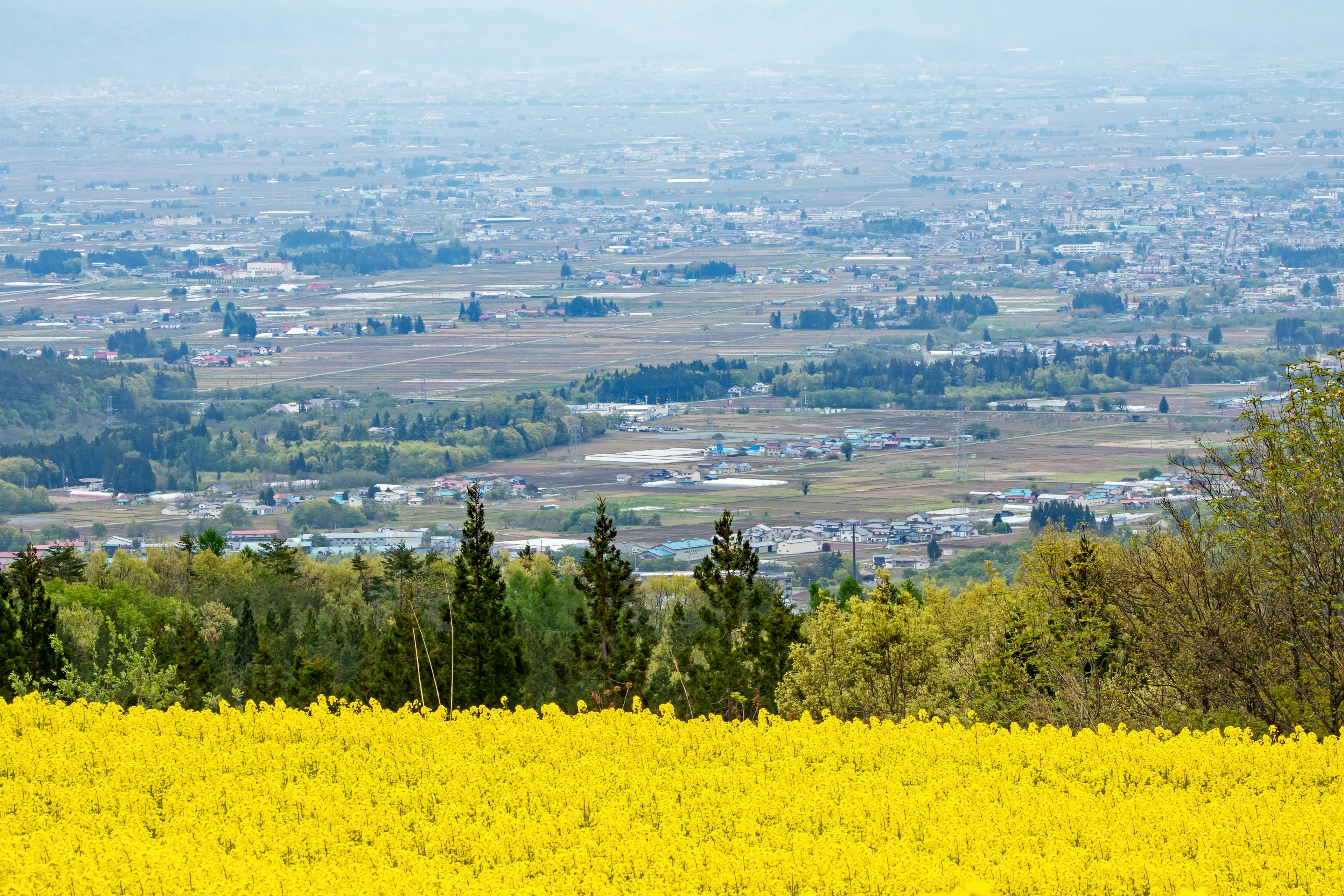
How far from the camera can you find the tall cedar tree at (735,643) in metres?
52.0

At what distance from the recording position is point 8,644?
165 ft

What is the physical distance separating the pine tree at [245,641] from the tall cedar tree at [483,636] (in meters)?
20.3

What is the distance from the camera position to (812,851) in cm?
2103

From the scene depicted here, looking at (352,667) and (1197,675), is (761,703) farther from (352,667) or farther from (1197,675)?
(352,667)

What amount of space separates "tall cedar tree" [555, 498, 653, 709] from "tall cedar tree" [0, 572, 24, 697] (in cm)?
1538

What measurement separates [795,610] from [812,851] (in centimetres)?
9014

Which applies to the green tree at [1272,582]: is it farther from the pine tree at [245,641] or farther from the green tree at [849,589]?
the green tree at [849,589]

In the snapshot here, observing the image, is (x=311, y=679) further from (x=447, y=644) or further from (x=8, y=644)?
(x=8, y=644)

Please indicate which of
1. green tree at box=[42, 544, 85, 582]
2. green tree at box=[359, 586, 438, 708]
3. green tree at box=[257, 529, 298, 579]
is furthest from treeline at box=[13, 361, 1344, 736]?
green tree at box=[257, 529, 298, 579]

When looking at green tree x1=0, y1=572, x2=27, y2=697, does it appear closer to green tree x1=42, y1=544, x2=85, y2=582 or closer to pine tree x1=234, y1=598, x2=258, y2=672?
pine tree x1=234, y1=598, x2=258, y2=672

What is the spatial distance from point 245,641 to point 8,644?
1016 inches

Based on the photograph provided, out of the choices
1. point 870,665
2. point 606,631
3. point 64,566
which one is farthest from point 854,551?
point 870,665

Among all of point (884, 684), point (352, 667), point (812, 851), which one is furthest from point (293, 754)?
point (352, 667)

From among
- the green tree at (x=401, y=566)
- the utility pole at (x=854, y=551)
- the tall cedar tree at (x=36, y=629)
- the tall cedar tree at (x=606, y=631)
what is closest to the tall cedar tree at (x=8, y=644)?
the tall cedar tree at (x=36, y=629)
